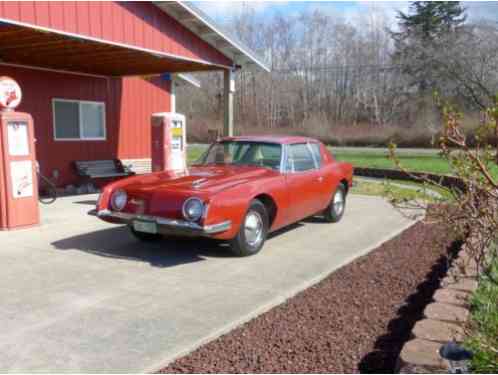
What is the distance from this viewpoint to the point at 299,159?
24.8ft

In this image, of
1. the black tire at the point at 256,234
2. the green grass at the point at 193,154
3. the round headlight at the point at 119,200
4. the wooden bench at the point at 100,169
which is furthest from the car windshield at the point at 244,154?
the green grass at the point at 193,154

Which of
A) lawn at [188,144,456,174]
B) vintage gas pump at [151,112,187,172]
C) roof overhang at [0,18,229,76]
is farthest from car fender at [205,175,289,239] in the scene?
lawn at [188,144,456,174]

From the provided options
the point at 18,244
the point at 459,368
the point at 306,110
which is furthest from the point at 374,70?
the point at 459,368

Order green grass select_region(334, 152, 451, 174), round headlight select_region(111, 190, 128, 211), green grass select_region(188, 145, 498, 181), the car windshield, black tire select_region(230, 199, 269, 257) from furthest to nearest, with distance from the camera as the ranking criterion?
green grass select_region(334, 152, 451, 174), green grass select_region(188, 145, 498, 181), the car windshield, round headlight select_region(111, 190, 128, 211), black tire select_region(230, 199, 269, 257)

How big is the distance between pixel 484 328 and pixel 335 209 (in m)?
5.51

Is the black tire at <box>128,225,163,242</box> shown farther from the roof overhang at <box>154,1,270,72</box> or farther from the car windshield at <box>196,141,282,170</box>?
the roof overhang at <box>154,1,270,72</box>

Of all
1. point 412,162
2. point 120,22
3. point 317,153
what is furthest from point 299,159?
point 412,162

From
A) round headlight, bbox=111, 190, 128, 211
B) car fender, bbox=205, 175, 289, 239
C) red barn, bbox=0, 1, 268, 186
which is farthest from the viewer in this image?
red barn, bbox=0, 1, 268, 186

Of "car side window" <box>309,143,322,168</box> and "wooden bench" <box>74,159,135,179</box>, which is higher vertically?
"car side window" <box>309,143,322,168</box>

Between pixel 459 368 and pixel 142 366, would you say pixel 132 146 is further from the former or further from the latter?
pixel 459 368

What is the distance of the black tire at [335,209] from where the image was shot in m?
8.56

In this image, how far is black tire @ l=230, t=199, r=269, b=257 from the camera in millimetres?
6160

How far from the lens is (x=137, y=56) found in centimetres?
1094

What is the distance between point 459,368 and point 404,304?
2050mm
